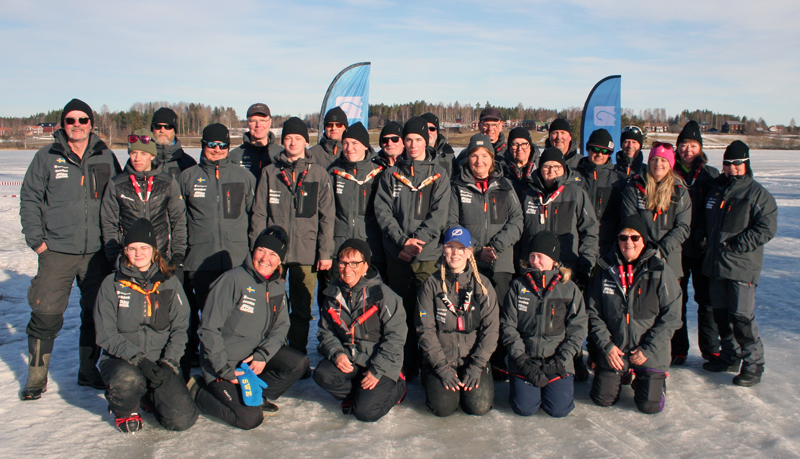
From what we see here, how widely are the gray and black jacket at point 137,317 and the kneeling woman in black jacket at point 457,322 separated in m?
1.66

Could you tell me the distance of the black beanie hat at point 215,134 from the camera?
13.6 feet

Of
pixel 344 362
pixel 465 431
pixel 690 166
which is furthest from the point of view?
pixel 690 166

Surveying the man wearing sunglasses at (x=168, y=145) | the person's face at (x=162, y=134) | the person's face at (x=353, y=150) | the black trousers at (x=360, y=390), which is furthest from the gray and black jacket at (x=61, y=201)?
the black trousers at (x=360, y=390)

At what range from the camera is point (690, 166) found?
4.73 meters

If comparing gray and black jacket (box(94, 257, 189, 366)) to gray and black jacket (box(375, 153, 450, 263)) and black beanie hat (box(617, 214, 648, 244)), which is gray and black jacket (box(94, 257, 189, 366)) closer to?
gray and black jacket (box(375, 153, 450, 263))

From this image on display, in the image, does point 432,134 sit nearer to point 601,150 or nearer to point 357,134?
point 357,134

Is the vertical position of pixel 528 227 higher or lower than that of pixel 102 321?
higher

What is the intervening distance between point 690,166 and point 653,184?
2.75 feet

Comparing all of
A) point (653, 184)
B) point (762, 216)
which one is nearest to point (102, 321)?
point (653, 184)

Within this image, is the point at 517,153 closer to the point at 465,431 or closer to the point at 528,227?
the point at 528,227

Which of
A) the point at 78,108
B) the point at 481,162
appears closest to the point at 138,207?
the point at 78,108

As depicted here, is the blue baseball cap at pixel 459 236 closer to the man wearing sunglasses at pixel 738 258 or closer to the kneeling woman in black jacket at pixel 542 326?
the kneeling woman in black jacket at pixel 542 326

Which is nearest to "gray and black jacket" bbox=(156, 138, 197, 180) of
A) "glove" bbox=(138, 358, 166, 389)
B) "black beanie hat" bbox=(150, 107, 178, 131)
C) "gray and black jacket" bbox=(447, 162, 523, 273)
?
"black beanie hat" bbox=(150, 107, 178, 131)

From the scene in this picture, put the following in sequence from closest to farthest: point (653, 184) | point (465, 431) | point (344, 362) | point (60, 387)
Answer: point (465, 431) → point (344, 362) → point (60, 387) → point (653, 184)
